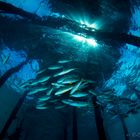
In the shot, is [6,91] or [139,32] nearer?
[139,32]

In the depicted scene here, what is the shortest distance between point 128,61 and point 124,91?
814 centimetres

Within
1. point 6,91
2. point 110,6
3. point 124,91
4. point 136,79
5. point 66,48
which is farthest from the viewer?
point 6,91

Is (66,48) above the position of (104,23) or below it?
above

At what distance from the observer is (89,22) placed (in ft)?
34.3

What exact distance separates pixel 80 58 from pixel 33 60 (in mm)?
5257

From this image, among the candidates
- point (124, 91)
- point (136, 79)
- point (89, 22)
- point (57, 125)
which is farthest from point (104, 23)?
point (57, 125)

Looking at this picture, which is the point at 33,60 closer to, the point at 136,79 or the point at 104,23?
the point at 104,23

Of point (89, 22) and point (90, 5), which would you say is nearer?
point (90, 5)

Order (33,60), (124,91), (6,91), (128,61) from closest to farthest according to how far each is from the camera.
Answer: (128,61) → (33,60) → (124,91) → (6,91)

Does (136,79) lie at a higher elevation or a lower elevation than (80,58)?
higher

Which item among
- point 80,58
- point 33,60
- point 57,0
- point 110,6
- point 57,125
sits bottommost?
point 110,6

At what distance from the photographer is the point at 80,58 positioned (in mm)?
14367

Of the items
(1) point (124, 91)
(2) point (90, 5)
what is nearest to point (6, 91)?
(1) point (124, 91)

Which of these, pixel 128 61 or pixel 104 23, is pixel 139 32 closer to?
pixel 104 23
